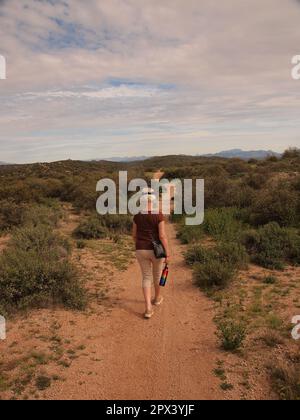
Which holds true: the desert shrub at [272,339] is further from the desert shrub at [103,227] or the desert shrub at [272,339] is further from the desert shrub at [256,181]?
the desert shrub at [256,181]

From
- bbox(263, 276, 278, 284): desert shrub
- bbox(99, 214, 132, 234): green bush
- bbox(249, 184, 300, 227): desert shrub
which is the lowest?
bbox(263, 276, 278, 284): desert shrub

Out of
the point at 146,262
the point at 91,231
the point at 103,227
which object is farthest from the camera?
the point at 103,227

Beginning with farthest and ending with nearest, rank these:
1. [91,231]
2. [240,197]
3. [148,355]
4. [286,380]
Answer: [240,197], [91,231], [148,355], [286,380]

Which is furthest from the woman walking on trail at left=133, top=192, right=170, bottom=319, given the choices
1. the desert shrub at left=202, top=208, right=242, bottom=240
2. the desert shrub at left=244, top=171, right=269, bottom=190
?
the desert shrub at left=244, top=171, right=269, bottom=190

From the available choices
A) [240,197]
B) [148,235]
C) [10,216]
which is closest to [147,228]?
[148,235]

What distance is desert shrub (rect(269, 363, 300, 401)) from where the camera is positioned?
3.78 metres

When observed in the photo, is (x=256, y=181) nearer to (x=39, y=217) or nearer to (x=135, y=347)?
(x=39, y=217)

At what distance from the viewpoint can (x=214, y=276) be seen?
7.12m

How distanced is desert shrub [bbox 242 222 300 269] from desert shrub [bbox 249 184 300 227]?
1564mm

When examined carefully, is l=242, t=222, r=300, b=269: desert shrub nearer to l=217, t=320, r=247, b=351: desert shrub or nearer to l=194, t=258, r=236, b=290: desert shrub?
l=194, t=258, r=236, b=290: desert shrub

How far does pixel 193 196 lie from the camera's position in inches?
696

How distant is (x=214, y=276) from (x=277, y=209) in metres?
5.23
